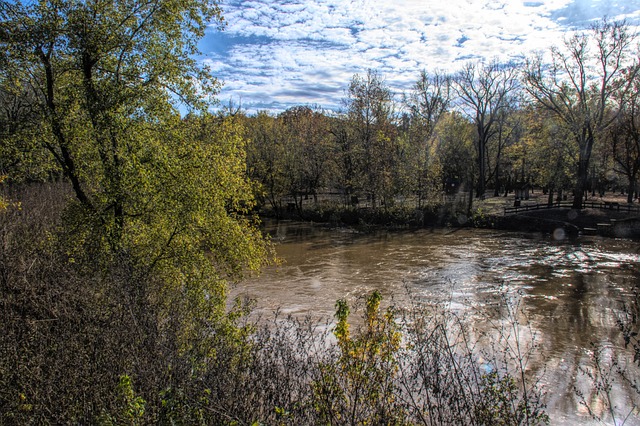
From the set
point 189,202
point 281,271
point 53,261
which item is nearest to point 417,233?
point 281,271

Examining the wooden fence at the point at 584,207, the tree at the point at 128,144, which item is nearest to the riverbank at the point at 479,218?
the wooden fence at the point at 584,207

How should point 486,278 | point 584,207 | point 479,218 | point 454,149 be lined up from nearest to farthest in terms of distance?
point 486,278 < point 584,207 < point 479,218 < point 454,149

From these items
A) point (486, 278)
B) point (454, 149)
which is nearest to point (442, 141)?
point (454, 149)

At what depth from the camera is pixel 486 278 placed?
2300 cm

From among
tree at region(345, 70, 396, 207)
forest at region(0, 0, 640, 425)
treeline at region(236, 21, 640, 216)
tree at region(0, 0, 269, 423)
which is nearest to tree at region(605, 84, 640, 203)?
treeline at region(236, 21, 640, 216)

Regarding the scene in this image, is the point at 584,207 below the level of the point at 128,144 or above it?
below

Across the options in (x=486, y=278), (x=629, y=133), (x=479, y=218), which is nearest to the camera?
(x=486, y=278)

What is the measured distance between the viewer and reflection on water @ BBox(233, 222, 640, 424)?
14645 millimetres

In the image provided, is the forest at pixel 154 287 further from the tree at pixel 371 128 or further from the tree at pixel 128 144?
the tree at pixel 371 128

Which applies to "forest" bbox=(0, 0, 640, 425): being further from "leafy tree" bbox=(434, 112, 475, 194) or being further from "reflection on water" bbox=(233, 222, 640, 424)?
"leafy tree" bbox=(434, 112, 475, 194)

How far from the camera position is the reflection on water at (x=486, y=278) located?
1464 cm

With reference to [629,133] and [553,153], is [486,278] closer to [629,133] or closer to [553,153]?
[553,153]

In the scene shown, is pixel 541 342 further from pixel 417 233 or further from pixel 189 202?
pixel 417 233

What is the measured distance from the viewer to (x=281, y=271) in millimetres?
25500
